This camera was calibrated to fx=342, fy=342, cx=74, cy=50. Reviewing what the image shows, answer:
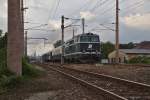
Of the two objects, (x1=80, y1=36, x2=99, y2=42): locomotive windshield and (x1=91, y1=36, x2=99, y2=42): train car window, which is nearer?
(x1=80, y1=36, x2=99, y2=42): locomotive windshield

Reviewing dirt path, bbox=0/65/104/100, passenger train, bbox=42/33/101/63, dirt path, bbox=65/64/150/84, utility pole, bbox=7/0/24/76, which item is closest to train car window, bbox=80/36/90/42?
passenger train, bbox=42/33/101/63

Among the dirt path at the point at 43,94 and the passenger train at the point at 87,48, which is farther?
the passenger train at the point at 87,48

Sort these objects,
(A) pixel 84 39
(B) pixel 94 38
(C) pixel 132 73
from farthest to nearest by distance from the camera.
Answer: (B) pixel 94 38 < (A) pixel 84 39 < (C) pixel 132 73

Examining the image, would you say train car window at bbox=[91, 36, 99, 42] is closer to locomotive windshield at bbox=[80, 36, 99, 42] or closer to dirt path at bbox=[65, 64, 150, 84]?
locomotive windshield at bbox=[80, 36, 99, 42]

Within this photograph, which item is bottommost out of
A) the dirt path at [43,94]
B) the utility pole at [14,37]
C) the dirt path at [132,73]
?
the dirt path at [43,94]

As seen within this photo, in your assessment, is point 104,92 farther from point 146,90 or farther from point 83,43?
point 83,43

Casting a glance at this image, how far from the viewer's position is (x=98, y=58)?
42312mm

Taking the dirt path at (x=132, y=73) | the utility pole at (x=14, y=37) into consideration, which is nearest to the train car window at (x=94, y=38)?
the dirt path at (x=132, y=73)

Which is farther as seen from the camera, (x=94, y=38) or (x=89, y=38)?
(x=94, y=38)

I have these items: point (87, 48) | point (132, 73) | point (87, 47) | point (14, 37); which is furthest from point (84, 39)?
point (14, 37)

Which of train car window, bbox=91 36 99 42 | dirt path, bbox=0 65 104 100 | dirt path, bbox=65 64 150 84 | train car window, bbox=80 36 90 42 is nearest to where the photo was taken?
dirt path, bbox=0 65 104 100

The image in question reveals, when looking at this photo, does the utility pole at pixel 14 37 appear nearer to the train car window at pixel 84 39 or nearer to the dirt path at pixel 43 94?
the dirt path at pixel 43 94

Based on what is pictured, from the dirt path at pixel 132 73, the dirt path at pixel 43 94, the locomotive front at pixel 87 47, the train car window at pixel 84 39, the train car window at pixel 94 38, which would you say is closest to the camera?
the dirt path at pixel 43 94

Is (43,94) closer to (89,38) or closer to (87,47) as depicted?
(87,47)
